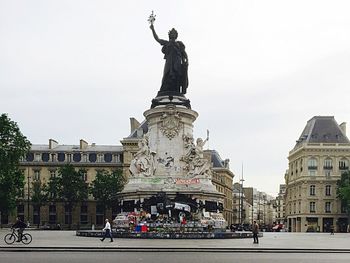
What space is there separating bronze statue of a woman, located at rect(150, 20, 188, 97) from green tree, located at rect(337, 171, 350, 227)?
51.4 meters

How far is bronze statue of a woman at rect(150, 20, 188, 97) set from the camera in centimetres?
6309

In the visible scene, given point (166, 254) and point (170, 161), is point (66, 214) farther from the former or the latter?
point (166, 254)

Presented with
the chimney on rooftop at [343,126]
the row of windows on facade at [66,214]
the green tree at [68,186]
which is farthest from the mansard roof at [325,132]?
the green tree at [68,186]

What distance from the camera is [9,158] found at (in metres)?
79.8

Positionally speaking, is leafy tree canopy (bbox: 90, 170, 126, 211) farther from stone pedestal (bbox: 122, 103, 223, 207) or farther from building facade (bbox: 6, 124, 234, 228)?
stone pedestal (bbox: 122, 103, 223, 207)

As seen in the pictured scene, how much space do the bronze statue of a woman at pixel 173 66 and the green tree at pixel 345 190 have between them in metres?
51.4

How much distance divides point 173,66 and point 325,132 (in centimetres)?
7178

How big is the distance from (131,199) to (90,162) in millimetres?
69277

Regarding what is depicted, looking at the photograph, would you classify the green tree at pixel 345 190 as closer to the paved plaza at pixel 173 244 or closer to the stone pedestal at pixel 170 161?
the stone pedestal at pixel 170 161

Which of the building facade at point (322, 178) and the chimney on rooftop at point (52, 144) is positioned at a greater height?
the chimney on rooftop at point (52, 144)

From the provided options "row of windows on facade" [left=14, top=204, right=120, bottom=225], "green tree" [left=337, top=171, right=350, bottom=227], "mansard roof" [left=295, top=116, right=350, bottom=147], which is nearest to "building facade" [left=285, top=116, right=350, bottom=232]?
"mansard roof" [left=295, top=116, right=350, bottom=147]

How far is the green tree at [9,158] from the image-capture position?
256 ft

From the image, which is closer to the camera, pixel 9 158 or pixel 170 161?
Answer: pixel 170 161

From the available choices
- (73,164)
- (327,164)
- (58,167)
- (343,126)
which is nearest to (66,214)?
(58,167)
